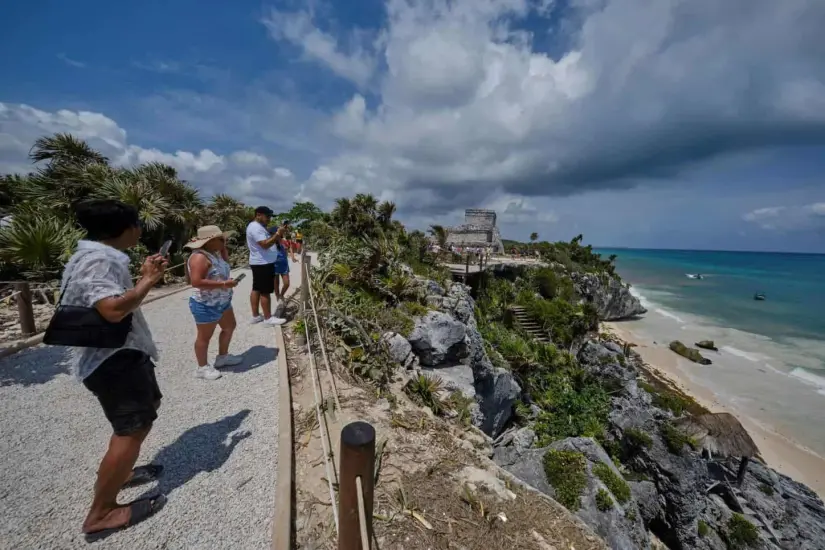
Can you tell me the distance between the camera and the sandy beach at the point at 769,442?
11.7 meters

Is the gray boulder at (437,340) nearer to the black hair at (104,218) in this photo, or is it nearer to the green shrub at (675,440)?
the black hair at (104,218)

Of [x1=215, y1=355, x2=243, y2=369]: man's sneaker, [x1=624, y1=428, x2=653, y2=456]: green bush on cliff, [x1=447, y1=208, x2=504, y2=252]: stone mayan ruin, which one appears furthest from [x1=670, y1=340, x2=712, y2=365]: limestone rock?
[x1=215, y1=355, x2=243, y2=369]: man's sneaker

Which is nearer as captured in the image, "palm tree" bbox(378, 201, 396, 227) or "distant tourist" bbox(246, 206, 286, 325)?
"distant tourist" bbox(246, 206, 286, 325)

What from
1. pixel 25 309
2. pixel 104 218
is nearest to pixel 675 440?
pixel 104 218

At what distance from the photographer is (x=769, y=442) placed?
13.1m

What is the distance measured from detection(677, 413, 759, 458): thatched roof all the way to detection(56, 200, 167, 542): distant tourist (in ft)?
44.0

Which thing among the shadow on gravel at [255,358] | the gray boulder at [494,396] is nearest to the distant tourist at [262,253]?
the shadow on gravel at [255,358]

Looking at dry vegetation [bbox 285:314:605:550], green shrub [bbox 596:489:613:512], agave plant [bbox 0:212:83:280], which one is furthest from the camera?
agave plant [bbox 0:212:83:280]

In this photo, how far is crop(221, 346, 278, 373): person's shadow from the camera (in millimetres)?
4609

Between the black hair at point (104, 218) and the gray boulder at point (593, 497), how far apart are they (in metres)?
6.29

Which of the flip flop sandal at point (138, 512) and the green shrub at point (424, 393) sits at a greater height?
the flip flop sandal at point (138, 512)

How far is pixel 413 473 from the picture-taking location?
327cm

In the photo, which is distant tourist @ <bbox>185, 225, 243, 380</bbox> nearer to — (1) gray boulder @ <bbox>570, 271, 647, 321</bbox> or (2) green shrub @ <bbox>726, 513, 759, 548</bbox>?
(2) green shrub @ <bbox>726, 513, 759, 548</bbox>

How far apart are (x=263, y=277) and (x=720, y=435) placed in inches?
530
